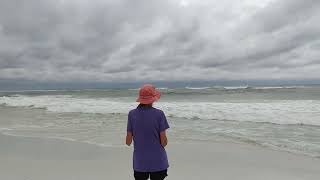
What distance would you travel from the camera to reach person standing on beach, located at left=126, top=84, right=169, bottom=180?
4.01m

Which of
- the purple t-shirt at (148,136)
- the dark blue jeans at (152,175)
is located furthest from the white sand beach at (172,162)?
the purple t-shirt at (148,136)

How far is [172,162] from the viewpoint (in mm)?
8023

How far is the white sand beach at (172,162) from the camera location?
6898 mm

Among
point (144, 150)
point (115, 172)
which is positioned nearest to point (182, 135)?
point (115, 172)

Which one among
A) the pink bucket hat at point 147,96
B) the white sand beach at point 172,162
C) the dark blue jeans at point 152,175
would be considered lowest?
the white sand beach at point 172,162

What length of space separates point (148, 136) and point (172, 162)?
4.11 metres

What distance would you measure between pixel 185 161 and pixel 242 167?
1.21 metres

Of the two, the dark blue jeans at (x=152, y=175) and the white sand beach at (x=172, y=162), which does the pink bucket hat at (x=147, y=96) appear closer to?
the dark blue jeans at (x=152, y=175)

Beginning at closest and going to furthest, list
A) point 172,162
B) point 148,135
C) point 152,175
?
point 148,135 < point 152,175 < point 172,162

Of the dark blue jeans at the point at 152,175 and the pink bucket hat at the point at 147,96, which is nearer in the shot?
the pink bucket hat at the point at 147,96

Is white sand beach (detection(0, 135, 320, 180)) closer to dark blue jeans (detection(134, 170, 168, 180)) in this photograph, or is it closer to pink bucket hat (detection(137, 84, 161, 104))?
dark blue jeans (detection(134, 170, 168, 180))

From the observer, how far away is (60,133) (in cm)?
1323

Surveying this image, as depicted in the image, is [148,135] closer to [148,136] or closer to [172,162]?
[148,136]

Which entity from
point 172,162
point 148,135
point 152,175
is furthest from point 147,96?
point 172,162
